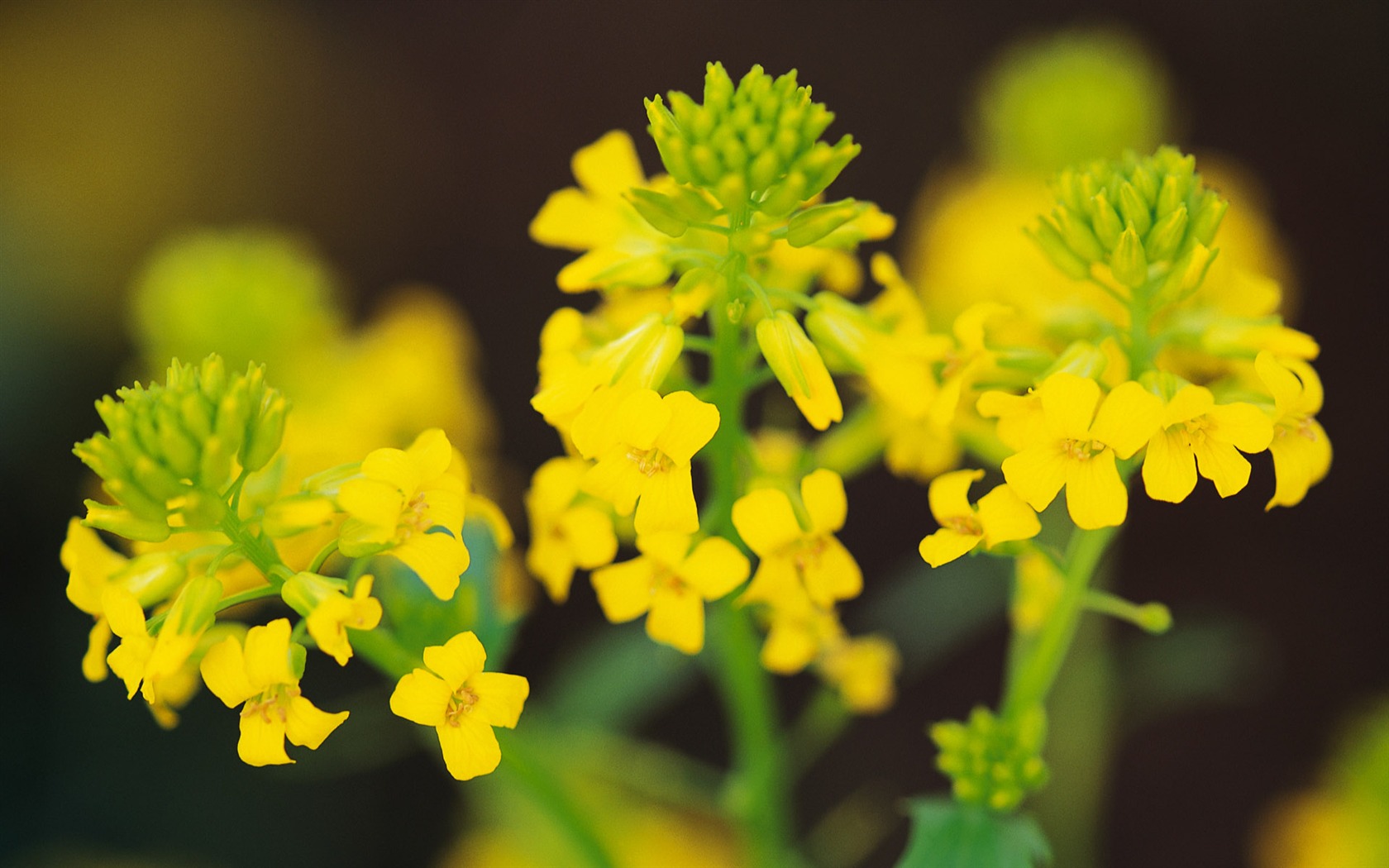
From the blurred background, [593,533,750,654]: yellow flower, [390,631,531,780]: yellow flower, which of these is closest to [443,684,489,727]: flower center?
[390,631,531,780]: yellow flower

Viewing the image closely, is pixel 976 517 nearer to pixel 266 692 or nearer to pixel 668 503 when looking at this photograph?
pixel 668 503

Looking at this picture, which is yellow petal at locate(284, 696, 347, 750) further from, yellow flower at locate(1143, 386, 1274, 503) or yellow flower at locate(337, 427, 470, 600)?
yellow flower at locate(1143, 386, 1274, 503)

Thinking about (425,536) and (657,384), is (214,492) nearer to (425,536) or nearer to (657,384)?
(425,536)

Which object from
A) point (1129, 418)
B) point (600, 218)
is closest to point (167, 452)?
point (600, 218)

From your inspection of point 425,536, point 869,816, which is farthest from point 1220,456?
point 869,816

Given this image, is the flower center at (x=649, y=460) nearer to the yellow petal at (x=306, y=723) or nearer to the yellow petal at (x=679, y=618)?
the yellow petal at (x=679, y=618)

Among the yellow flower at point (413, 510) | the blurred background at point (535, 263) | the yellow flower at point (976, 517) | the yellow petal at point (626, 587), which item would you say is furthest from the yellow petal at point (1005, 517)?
the blurred background at point (535, 263)
